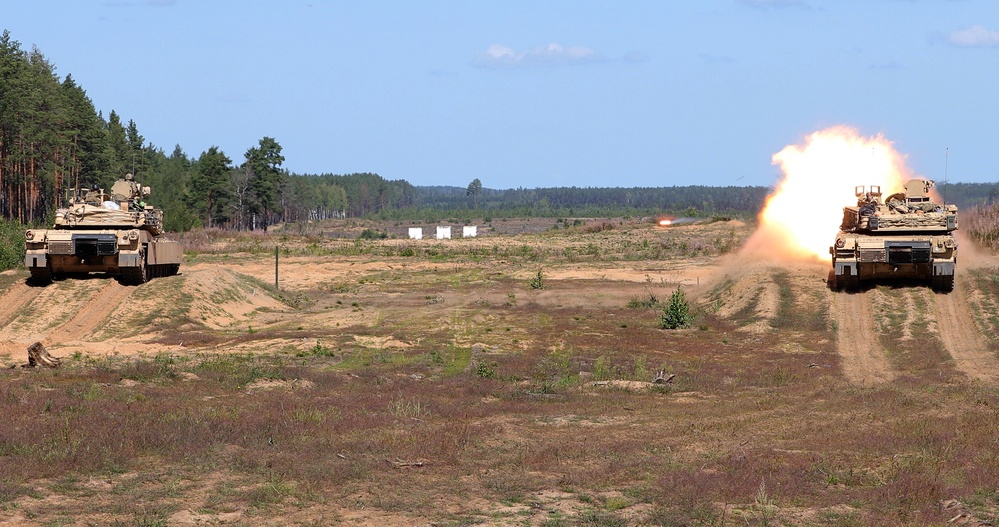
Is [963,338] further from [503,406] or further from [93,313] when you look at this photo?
[93,313]

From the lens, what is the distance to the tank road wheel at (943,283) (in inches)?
1608

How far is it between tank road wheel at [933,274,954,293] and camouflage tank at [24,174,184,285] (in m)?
29.4

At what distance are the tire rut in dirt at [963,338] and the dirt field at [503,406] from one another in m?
0.16

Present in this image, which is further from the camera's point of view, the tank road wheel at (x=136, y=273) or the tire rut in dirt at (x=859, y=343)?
the tank road wheel at (x=136, y=273)

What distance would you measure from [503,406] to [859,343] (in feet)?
50.6

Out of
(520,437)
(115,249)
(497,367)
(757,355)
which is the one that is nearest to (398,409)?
(520,437)

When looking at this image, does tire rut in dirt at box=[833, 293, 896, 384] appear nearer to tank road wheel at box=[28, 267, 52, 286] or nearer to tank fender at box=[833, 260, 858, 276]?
tank fender at box=[833, 260, 858, 276]

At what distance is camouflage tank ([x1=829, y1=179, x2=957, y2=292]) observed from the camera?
40.3m

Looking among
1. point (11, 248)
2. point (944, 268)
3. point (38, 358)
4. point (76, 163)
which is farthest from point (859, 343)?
point (76, 163)

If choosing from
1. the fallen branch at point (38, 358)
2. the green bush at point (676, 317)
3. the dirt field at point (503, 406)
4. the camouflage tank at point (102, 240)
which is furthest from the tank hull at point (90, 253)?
the green bush at point (676, 317)

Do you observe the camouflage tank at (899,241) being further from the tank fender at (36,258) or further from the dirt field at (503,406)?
the tank fender at (36,258)

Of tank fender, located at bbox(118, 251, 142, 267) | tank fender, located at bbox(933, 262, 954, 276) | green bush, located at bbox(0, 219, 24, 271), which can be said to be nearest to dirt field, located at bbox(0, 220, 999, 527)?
tank fender, located at bbox(933, 262, 954, 276)

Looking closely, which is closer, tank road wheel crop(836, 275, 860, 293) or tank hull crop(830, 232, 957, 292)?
tank hull crop(830, 232, 957, 292)

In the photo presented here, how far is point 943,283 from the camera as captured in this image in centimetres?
4116
